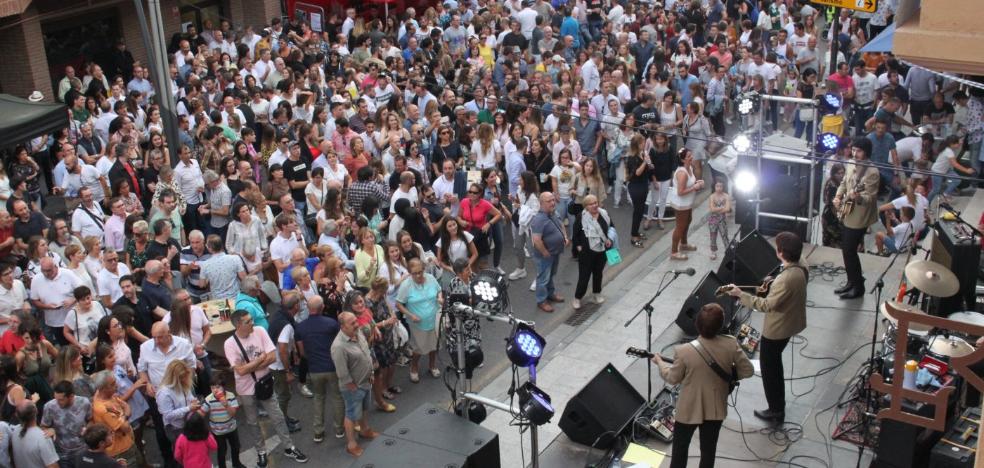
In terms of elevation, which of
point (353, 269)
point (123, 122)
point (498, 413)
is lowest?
point (498, 413)

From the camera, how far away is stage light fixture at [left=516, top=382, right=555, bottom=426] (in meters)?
8.27

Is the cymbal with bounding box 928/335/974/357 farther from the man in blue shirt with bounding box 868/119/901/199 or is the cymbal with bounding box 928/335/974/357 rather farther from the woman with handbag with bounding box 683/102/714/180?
the woman with handbag with bounding box 683/102/714/180

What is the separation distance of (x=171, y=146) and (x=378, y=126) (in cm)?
287

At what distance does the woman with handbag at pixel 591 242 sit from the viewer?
12.8m

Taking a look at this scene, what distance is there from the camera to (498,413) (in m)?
11.2

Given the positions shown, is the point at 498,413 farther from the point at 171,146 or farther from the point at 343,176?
the point at 171,146

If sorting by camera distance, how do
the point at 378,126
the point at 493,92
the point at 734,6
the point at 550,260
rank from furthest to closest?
the point at 734,6
the point at 493,92
the point at 378,126
the point at 550,260

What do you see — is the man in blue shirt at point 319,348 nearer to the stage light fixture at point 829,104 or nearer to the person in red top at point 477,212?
the person in red top at point 477,212

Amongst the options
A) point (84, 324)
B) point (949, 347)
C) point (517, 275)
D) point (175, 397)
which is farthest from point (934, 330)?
point (84, 324)

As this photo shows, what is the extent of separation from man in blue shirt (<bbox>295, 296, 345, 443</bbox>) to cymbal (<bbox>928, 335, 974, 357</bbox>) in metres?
5.24

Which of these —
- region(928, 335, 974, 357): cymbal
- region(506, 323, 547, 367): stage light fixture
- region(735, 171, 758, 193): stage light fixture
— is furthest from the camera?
region(735, 171, 758, 193): stage light fixture

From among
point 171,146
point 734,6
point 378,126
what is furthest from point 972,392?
point 734,6

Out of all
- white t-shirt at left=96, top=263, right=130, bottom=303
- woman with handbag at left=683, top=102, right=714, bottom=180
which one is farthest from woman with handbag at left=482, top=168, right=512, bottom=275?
white t-shirt at left=96, top=263, right=130, bottom=303

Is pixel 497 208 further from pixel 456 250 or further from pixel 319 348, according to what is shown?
pixel 319 348
